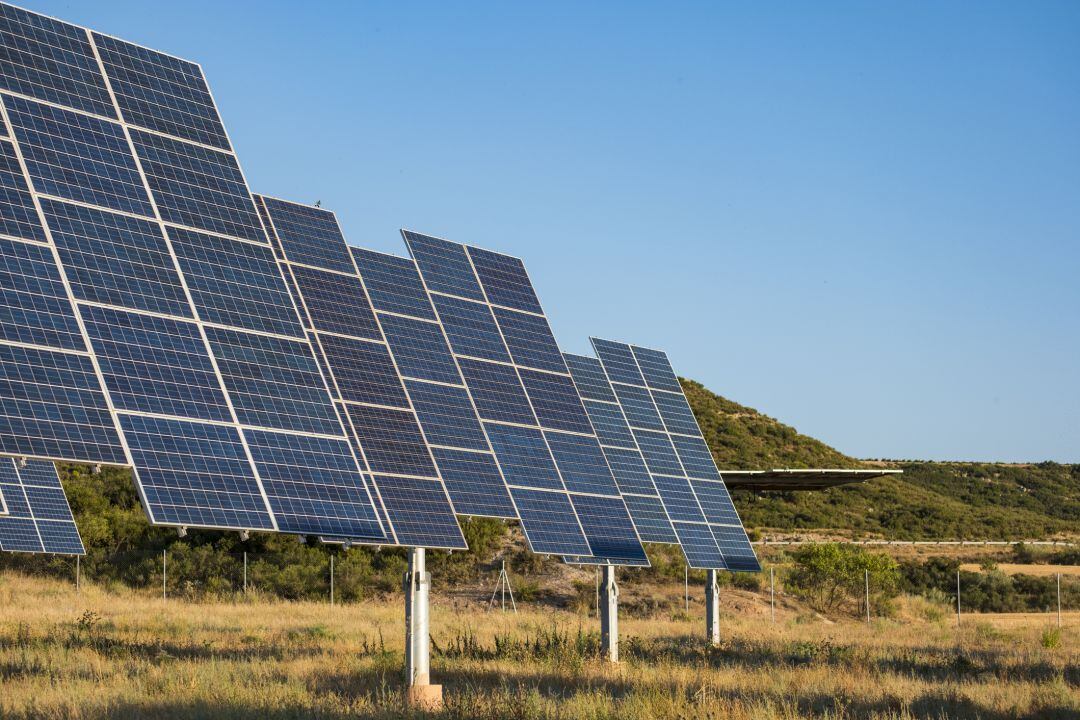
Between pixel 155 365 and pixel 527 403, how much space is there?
12.6 m

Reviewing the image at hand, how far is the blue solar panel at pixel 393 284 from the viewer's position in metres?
30.0

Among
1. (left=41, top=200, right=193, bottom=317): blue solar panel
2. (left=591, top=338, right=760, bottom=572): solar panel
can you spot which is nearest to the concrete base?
(left=41, top=200, right=193, bottom=317): blue solar panel

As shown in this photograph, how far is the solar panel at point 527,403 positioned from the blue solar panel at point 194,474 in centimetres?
824

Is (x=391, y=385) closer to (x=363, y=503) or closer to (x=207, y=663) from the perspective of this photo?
(x=363, y=503)

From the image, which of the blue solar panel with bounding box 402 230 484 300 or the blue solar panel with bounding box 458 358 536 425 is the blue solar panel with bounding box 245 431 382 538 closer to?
the blue solar panel with bounding box 458 358 536 425

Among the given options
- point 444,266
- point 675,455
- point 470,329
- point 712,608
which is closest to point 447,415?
point 470,329

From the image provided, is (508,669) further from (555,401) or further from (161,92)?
(161,92)

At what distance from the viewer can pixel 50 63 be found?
69.1ft

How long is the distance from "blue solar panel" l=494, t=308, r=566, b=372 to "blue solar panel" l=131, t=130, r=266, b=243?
1037 centimetres

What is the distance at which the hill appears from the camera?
10025cm

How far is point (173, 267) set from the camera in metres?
20.8

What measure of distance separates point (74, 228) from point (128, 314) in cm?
162


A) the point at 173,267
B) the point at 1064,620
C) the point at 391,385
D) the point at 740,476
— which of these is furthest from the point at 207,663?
the point at 1064,620

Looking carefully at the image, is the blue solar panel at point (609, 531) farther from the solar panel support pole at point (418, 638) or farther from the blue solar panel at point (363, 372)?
the solar panel support pole at point (418, 638)
